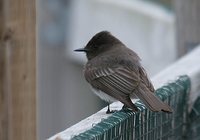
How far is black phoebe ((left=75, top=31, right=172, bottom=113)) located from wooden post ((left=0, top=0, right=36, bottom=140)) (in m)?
1.02

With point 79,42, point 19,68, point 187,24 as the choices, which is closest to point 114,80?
point 187,24

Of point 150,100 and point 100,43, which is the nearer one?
point 150,100

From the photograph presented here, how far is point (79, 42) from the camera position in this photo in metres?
11.4

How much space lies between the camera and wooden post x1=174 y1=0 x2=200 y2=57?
712 cm

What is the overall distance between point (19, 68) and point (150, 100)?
125 cm

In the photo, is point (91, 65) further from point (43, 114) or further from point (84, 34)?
point (43, 114)

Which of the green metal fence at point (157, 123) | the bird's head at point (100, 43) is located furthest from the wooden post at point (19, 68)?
the bird's head at point (100, 43)

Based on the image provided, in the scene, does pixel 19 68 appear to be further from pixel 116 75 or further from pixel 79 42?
pixel 79 42

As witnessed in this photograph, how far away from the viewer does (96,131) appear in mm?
4320

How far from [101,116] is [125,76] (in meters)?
1.20

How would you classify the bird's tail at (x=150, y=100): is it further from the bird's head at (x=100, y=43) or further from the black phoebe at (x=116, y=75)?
the bird's head at (x=100, y=43)

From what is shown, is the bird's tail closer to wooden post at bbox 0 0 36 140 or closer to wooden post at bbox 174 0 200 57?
wooden post at bbox 0 0 36 140

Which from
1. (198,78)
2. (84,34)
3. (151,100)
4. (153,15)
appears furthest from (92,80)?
(84,34)

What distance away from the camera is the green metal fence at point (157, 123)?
4.45 meters
